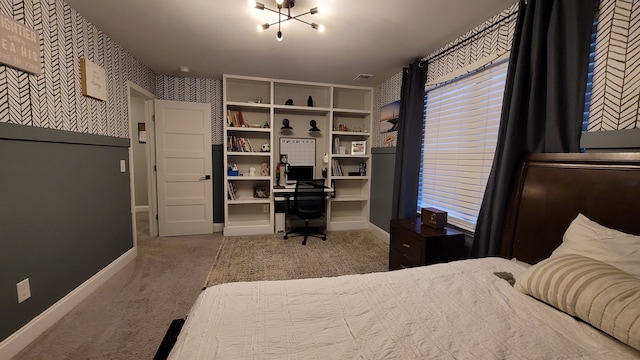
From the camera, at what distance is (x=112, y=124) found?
2566 mm

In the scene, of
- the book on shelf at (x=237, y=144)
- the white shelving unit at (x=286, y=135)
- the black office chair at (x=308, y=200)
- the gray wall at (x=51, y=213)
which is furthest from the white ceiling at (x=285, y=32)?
the black office chair at (x=308, y=200)

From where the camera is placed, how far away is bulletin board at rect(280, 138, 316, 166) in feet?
13.7

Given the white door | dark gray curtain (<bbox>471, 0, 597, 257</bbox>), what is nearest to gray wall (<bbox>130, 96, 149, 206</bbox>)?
the white door

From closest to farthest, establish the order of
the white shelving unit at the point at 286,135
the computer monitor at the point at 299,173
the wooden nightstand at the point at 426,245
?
the wooden nightstand at the point at 426,245, the white shelving unit at the point at 286,135, the computer monitor at the point at 299,173

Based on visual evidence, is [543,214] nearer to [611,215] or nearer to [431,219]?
[611,215]

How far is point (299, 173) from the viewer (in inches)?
162

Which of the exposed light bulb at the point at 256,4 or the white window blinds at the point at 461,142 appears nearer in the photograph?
the exposed light bulb at the point at 256,4

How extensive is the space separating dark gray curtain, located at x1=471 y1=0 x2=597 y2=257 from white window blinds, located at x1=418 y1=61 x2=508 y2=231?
34cm

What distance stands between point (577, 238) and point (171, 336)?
191 cm

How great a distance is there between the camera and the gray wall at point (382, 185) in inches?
144

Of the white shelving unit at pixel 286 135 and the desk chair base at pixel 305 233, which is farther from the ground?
the white shelving unit at pixel 286 135

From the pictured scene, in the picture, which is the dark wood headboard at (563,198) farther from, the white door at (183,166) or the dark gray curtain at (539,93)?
the white door at (183,166)

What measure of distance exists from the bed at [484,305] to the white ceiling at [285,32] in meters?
1.49

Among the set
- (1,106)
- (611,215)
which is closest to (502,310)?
(611,215)
